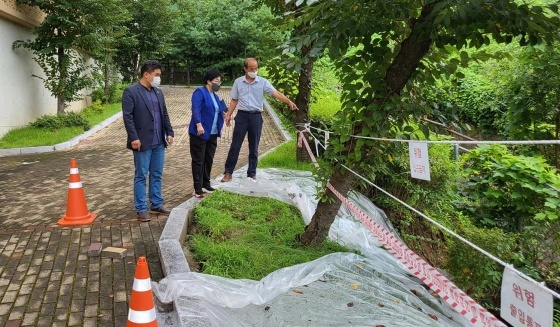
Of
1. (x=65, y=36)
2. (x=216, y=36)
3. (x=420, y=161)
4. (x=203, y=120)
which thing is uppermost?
(x=216, y=36)

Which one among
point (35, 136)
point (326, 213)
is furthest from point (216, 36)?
point (326, 213)

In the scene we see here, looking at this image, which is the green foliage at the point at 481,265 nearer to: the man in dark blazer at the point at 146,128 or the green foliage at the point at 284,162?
the green foliage at the point at 284,162

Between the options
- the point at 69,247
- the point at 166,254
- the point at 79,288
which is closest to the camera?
the point at 79,288

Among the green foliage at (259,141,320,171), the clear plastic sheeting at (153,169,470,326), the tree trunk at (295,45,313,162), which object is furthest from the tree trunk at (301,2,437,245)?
the tree trunk at (295,45,313,162)

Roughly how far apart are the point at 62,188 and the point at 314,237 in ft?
14.8

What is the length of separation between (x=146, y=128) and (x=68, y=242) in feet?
4.84

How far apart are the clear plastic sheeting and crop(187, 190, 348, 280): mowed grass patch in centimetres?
39

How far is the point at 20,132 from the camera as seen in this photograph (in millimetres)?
11812

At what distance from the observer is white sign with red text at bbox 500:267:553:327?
1799 millimetres

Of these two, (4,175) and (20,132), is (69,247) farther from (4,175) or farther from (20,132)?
(20,132)

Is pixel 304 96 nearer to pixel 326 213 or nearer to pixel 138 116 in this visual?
pixel 138 116

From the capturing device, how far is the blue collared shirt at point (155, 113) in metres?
5.18

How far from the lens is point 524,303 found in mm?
1921

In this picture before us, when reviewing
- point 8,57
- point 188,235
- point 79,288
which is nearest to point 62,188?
point 188,235
